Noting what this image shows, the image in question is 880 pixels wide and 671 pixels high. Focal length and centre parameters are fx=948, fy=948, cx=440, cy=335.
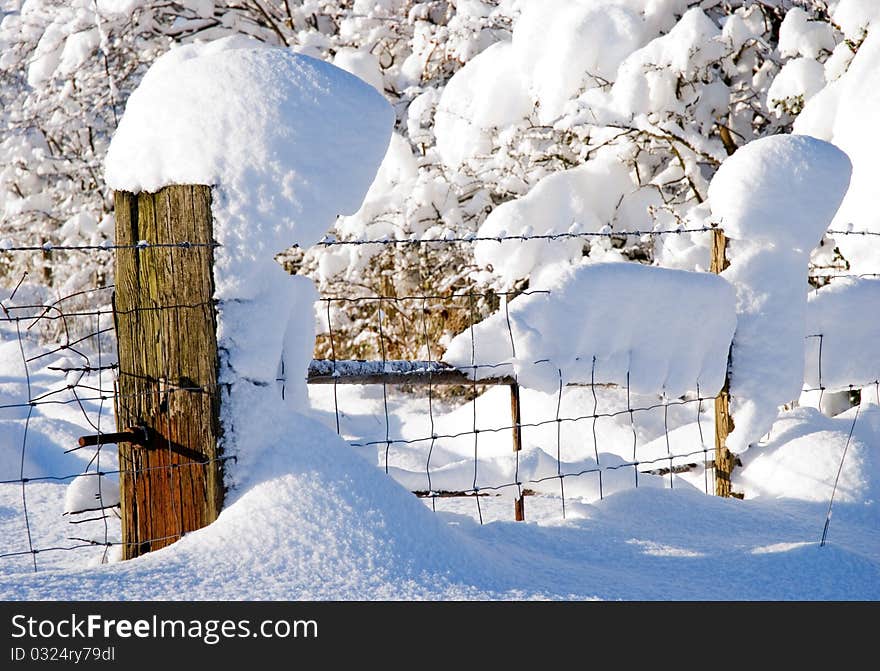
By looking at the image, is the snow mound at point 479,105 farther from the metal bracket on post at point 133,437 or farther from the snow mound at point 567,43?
the metal bracket on post at point 133,437

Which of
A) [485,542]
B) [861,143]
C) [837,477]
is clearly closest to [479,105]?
[861,143]

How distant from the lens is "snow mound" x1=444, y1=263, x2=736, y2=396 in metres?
3.54

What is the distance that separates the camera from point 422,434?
789 centimetres

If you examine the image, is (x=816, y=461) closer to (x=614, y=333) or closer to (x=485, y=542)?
(x=614, y=333)

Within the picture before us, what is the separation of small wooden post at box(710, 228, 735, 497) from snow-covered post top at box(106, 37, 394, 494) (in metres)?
1.95

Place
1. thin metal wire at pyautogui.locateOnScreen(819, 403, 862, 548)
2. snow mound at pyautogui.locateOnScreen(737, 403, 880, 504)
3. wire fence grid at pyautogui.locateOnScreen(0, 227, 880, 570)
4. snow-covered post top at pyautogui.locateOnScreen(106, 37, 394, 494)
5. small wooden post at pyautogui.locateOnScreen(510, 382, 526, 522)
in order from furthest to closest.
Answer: small wooden post at pyautogui.locateOnScreen(510, 382, 526, 522) < snow mound at pyautogui.locateOnScreen(737, 403, 880, 504) < thin metal wire at pyautogui.locateOnScreen(819, 403, 862, 548) < wire fence grid at pyautogui.locateOnScreen(0, 227, 880, 570) < snow-covered post top at pyautogui.locateOnScreen(106, 37, 394, 494)

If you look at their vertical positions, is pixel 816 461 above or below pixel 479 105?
below

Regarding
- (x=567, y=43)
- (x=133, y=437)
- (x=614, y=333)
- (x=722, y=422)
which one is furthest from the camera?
(x=567, y=43)

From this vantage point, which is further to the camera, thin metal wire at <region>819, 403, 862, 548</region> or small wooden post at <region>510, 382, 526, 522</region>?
small wooden post at <region>510, 382, 526, 522</region>

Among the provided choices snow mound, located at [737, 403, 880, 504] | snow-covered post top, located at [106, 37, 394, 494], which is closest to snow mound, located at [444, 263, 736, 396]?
snow mound, located at [737, 403, 880, 504]

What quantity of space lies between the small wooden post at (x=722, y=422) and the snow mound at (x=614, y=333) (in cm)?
15

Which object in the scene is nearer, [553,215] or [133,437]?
[133,437]

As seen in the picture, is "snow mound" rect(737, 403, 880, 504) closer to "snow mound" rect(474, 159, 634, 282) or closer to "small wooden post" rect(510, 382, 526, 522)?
"small wooden post" rect(510, 382, 526, 522)

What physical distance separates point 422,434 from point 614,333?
4.33 metres
